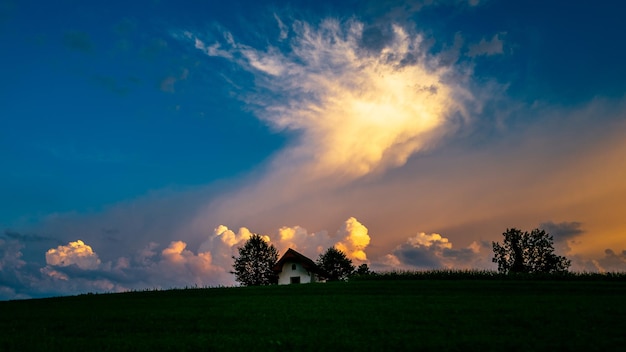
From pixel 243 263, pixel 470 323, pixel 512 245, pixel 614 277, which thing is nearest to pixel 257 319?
pixel 470 323

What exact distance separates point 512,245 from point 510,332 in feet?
251

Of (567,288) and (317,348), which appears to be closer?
(317,348)

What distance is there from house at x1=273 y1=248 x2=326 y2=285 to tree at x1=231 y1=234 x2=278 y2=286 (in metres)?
13.0

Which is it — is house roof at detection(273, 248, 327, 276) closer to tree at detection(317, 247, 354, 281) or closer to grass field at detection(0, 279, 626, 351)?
tree at detection(317, 247, 354, 281)

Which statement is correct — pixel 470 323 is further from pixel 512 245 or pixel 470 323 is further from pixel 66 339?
pixel 512 245

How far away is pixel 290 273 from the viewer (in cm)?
7044

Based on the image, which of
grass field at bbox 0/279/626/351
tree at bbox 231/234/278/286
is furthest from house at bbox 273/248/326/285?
grass field at bbox 0/279/626/351

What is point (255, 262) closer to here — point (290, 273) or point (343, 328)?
point (290, 273)

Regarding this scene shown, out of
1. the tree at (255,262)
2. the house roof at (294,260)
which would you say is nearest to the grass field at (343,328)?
the house roof at (294,260)

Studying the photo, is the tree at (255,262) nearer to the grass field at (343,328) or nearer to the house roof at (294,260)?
the house roof at (294,260)

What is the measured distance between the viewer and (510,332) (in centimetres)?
1338

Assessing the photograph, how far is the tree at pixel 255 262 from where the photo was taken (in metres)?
84.0

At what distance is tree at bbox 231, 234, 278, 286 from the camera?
8400 cm

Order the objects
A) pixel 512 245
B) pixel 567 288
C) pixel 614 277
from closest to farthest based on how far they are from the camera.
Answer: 1. pixel 567 288
2. pixel 614 277
3. pixel 512 245
